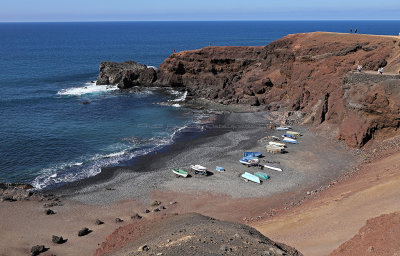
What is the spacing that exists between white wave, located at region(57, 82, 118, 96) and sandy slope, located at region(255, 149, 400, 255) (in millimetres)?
63799

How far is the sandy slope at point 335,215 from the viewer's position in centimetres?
2550

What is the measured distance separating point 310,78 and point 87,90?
51.9 meters

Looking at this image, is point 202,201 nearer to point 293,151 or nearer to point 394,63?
point 293,151

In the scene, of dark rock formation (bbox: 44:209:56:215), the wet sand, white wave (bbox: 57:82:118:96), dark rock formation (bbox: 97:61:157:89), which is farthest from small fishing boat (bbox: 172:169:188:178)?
dark rock formation (bbox: 97:61:157:89)

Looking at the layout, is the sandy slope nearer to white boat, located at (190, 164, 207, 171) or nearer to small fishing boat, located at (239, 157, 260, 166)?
small fishing boat, located at (239, 157, 260, 166)

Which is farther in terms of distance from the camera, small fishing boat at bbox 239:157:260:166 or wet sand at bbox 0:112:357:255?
small fishing boat at bbox 239:157:260:166

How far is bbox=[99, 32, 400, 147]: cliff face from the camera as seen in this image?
45.2 metres

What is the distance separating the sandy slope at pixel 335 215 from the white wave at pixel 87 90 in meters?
63.8

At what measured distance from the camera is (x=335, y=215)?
92.6 ft

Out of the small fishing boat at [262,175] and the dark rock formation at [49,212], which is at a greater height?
the small fishing boat at [262,175]

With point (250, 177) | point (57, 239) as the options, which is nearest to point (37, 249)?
point (57, 239)

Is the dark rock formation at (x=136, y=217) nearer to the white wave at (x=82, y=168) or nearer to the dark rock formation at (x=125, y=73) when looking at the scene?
the white wave at (x=82, y=168)

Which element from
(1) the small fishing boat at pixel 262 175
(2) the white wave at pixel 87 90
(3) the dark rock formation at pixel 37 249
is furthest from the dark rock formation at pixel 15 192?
(2) the white wave at pixel 87 90

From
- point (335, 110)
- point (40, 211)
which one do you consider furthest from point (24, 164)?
point (335, 110)
